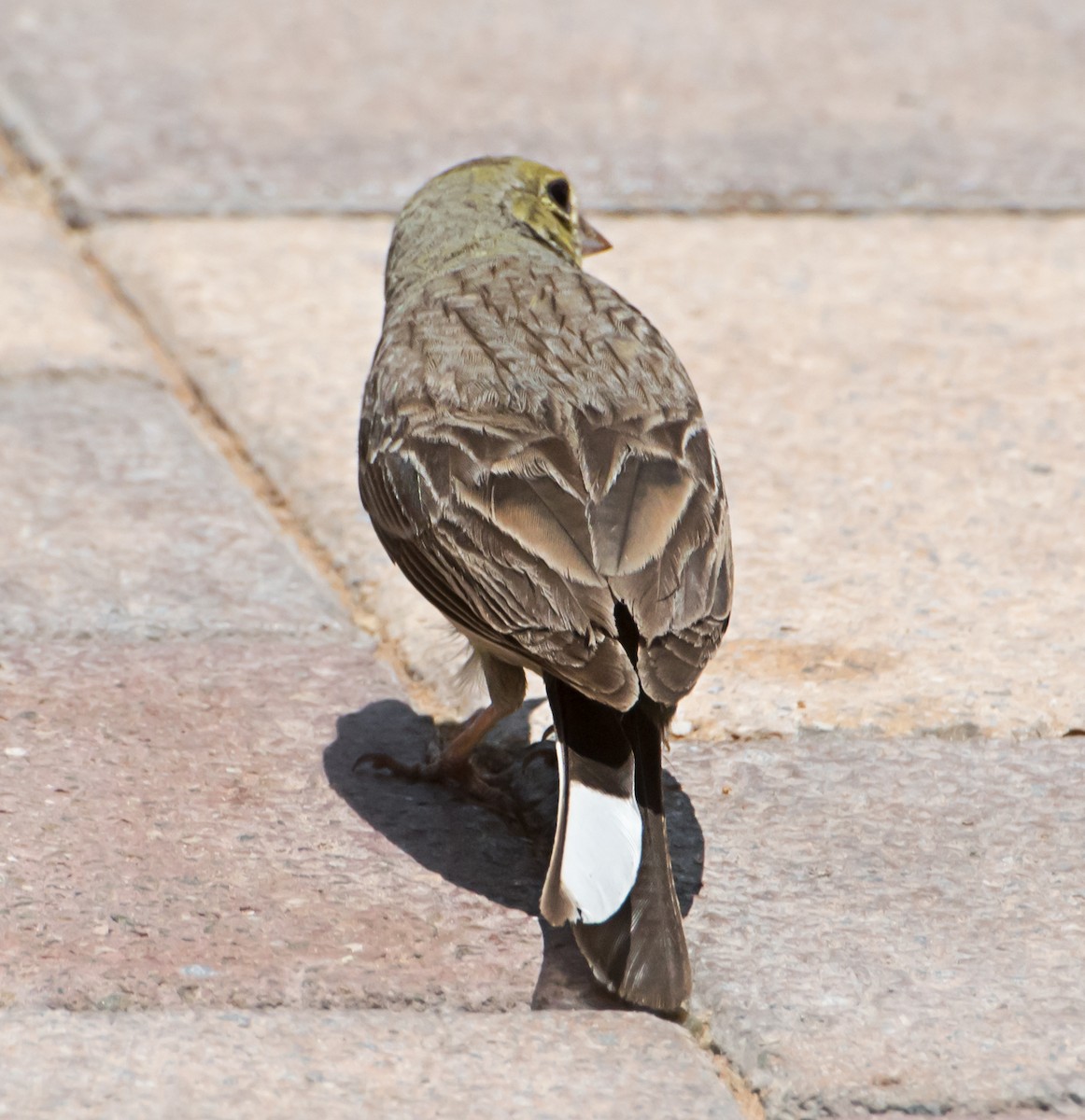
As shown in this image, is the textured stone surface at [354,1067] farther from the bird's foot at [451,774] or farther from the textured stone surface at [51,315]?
the textured stone surface at [51,315]

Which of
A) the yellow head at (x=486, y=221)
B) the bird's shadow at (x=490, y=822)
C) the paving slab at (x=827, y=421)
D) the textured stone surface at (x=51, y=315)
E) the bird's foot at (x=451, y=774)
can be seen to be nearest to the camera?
the bird's shadow at (x=490, y=822)

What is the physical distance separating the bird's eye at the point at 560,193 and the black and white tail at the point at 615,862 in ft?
8.70

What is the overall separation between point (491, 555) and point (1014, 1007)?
1372 millimetres

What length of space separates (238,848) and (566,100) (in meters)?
5.99

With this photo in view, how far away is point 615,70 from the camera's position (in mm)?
9641

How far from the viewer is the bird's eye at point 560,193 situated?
20.1 feet

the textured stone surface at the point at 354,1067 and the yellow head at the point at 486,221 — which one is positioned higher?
the yellow head at the point at 486,221

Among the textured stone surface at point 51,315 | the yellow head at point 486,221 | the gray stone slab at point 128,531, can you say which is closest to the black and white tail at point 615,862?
the gray stone slab at point 128,531

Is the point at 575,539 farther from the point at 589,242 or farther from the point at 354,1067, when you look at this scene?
the point at 589,242

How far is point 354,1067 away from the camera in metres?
3.37

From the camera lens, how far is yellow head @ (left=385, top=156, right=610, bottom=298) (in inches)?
223

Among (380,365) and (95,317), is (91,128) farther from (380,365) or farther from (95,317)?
(380,365)

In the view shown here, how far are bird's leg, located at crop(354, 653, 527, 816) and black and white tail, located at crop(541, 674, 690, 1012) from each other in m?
0.64

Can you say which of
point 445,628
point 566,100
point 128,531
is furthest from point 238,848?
point 566,100
